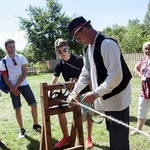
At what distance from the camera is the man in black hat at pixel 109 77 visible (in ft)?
6.77

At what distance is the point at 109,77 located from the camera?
2.06m

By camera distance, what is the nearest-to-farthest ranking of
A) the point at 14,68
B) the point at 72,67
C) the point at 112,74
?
1. the point at 112,74
2. the point at 72,67
3. the point at 14,68

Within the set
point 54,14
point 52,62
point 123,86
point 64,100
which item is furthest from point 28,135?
point 54,14

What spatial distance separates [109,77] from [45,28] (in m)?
26.6

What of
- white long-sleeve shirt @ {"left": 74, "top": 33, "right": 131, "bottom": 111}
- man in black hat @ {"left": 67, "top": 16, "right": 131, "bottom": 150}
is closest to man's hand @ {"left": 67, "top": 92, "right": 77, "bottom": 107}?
man in black hat @ {"left": 67, "top": 16, "right": 131, "bottom": 150}

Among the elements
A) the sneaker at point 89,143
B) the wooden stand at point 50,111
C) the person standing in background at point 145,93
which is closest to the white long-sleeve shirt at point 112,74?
the wooden stand at point 50,111

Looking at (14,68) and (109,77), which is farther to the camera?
(14,68)

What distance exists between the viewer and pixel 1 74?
A: 4316 mm

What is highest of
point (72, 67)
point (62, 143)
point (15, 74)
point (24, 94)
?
point (72, 67)

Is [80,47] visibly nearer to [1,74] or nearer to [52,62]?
[52,62]

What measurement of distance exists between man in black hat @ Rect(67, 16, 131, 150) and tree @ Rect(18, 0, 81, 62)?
25.8 m

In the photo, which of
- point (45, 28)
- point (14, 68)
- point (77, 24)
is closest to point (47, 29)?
point (45, 28)

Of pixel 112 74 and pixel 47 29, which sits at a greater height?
pixel 47 29

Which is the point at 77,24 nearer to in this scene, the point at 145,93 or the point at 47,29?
the point at 145,93
